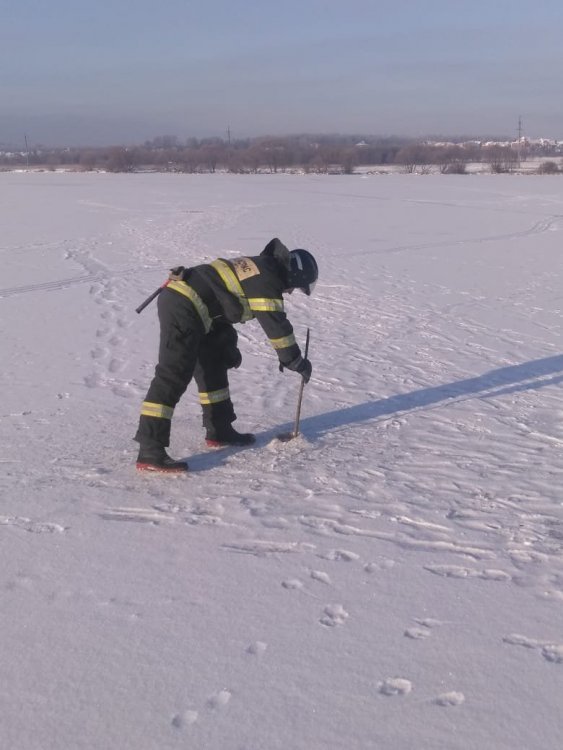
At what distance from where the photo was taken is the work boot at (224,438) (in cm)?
545

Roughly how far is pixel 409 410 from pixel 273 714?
3754 millimetres

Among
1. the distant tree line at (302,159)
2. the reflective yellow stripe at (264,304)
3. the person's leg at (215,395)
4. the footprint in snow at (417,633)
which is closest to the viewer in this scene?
the footprint in snow at (417,633)

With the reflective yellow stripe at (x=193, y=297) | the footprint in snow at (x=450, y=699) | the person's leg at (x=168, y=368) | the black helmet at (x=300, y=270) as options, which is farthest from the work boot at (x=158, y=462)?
the footprint in snow at (x=450, y=699)

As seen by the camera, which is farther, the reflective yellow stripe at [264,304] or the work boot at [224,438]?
the work boot at [224,438]

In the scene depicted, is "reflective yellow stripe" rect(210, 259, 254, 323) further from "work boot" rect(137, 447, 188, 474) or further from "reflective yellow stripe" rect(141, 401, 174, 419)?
"work boot" rect(137, 447, 188, 474)

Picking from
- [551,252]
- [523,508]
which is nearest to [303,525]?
[523,508]

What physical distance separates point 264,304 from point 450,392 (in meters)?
2.63

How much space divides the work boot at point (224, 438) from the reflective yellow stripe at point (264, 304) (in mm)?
979

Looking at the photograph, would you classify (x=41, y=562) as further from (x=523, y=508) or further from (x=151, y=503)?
(x=523, y=508)

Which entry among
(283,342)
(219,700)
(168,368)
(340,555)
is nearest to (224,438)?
(168,368)

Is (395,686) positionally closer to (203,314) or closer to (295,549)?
(295,549)

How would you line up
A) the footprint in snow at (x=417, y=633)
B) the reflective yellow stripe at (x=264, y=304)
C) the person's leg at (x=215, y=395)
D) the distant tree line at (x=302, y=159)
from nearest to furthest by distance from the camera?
1. the footprint in snow at (x=417, y=633)
2. the reflective yellow stripe at (x=264, y=304)
3. the person's leg at (x=215, y=395)
4. the distant tree line at (x=302, y=159)

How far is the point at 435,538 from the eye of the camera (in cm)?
420

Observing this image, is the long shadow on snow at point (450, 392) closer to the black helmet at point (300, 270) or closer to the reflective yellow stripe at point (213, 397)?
the reflective yellow stripe at point (213, 397)
